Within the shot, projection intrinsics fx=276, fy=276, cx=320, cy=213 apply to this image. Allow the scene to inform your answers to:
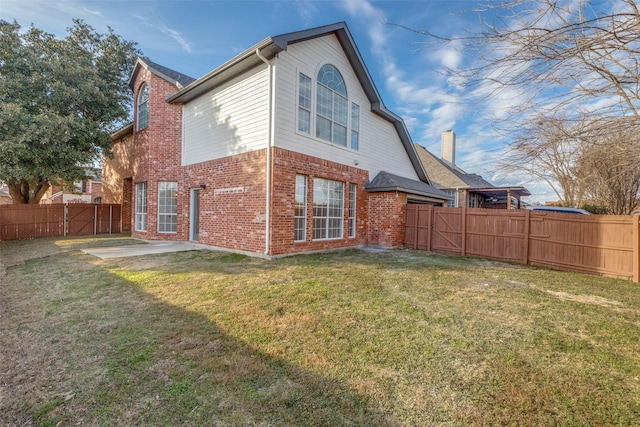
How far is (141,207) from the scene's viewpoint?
12750 millimetres

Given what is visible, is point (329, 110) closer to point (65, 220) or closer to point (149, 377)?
point (149, 377)

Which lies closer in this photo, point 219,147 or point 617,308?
point 617,308

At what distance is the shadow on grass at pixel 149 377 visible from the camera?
85.0 inches

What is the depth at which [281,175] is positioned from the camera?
8.30 m

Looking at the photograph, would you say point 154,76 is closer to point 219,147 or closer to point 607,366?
point 219,147

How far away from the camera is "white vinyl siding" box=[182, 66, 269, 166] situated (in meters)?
8.41

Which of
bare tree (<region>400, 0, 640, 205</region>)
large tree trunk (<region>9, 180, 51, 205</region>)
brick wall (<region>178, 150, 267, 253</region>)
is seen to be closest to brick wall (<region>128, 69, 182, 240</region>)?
brick wall (<region>178, 150, 267, 253</region>)

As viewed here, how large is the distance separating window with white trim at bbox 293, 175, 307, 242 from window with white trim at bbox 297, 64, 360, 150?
171 cm

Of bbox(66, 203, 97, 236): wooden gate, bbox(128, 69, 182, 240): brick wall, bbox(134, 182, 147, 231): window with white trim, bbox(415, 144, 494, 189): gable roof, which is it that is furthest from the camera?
bbox(415, 144, 494, 189): gable roof

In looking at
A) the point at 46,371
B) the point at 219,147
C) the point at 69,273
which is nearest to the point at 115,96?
the point at 219,147

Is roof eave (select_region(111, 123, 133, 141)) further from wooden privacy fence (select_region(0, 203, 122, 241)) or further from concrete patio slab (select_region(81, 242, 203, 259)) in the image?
concrete patio slab (select_region(81, 242, 203, 259))

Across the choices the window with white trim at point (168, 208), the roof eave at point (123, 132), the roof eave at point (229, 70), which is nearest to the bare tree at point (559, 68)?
the roof eave at point (229, 70)

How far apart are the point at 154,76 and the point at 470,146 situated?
12926mm

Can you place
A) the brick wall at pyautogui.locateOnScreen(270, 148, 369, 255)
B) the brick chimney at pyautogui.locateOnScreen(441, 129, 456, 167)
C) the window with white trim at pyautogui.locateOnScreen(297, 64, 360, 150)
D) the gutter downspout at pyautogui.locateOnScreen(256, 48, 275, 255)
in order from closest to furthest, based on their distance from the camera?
1. the gutter downspout at pyautogui.locateOnScreen(256, 48, 275, 255)
2. the brick wall at pyautogui.locateOnScreen(270, 148, 369, 255)
3. the window with white trim at pyautogui.locateOnScreen(297, 64, 360, 150)
4. the brick chimney at pyautogui.locateOnScreen(441, 129, 456, 167)
